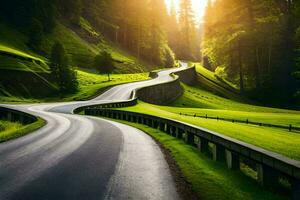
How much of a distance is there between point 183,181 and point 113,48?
10523 centimetres

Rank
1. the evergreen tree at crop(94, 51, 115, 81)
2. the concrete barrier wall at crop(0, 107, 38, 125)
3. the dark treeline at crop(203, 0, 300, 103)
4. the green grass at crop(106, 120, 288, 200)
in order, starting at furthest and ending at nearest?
the evergreen tree at crop(94, 51, 115, 81), the dark treeline at crop(203, 0, 300, 103), the concrete barrier wall at crop(0, 107, 38, 125), the green grass at crop(106, 120, 288, 200)

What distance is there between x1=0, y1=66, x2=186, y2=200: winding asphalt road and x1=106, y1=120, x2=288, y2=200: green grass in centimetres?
60

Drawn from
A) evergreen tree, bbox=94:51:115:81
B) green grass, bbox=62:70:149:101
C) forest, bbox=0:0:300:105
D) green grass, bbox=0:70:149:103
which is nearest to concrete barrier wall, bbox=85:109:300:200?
forest, bbox=0:0:300:105

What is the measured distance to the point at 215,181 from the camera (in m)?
9.34

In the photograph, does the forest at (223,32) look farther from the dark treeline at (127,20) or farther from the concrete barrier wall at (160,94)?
the concrete barrier wall at (160,94)

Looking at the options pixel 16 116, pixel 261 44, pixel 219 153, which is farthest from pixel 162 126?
pixel 261 44

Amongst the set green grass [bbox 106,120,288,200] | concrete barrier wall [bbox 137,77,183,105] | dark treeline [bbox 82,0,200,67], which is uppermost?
dark treeline [bbox 82,0,200,67]

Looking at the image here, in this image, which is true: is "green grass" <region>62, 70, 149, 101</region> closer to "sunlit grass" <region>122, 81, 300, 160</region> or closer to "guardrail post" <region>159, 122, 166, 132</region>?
"sunlit grass" <region>122, 81, 300, 160</region>

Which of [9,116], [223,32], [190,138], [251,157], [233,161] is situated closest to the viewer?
[251,157]

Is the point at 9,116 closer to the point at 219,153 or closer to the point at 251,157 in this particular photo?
the point at 219,153

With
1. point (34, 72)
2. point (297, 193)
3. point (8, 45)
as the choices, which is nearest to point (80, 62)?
point (8, 45)

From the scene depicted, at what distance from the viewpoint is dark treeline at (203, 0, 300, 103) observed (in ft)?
207

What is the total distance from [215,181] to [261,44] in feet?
194

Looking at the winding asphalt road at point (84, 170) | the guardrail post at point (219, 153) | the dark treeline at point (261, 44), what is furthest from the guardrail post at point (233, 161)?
the dark treeline at point (261, 44)
